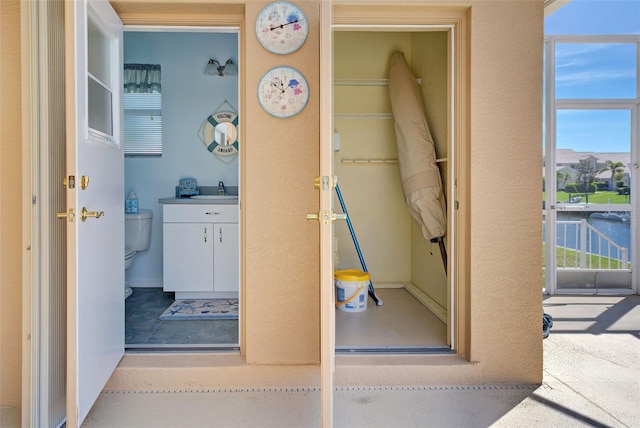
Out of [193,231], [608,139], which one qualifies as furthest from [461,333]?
[608,139]

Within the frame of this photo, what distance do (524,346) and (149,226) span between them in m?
3.30

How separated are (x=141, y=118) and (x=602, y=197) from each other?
4692 millimetres

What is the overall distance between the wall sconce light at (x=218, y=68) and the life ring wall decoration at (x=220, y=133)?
382 mm

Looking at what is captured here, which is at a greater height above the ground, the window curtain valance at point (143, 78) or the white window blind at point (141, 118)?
the window curtain valance at point (143, 78)

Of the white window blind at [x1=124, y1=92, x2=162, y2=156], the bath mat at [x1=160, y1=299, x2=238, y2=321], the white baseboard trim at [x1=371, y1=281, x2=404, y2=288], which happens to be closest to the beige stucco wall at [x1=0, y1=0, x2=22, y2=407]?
the bath mat at [x1=160, y1=299, x2=238, y2=321]

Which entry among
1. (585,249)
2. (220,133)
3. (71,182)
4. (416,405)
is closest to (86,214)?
(71,182)

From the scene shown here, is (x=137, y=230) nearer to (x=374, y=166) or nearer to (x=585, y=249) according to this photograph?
(x=374, y=166)

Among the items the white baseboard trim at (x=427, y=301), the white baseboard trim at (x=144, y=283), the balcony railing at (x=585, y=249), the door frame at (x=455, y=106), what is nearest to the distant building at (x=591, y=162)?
the balcony railing at (x=585, y=249)

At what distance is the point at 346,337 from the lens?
2711mm

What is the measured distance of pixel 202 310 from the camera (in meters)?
3.37

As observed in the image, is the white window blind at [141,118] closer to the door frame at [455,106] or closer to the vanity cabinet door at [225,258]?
the vanity cabinet door at [225,258]

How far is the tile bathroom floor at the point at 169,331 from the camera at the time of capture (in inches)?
103

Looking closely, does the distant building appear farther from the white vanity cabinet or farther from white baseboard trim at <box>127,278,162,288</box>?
white baseboard trim at <box>127,278,162,288</box>

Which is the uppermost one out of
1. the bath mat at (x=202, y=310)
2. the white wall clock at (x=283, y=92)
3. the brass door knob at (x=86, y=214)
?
the white wall clock at (x=283, y=92)
